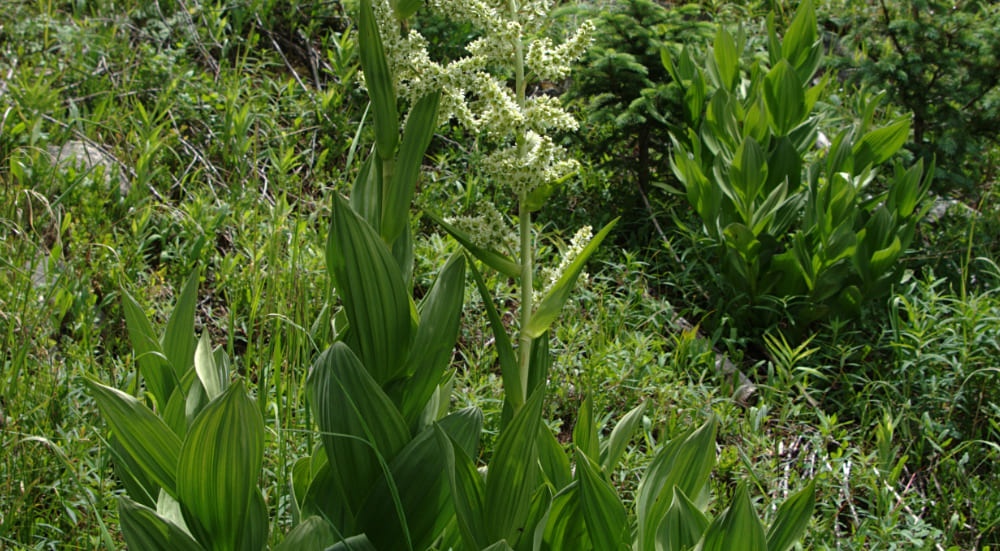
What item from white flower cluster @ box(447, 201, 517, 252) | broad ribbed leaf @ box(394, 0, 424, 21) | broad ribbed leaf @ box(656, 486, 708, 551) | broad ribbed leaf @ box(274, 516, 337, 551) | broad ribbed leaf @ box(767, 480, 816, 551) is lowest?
broad ribbed leaf @ box(767, 480, 816, 551)

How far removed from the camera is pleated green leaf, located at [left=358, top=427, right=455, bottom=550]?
4.89ft

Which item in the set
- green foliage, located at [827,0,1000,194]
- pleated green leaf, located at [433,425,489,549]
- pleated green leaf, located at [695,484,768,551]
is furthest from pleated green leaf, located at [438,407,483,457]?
green foliage, located at [827,0,1000,194]

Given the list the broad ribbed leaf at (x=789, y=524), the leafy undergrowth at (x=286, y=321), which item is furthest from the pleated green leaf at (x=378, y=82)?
the broad ribbed leaf at (x=789, y=524)

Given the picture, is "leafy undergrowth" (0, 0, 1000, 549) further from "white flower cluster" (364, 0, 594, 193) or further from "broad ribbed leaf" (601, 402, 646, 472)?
"white flower cluster" (364, 0, 594, 193)

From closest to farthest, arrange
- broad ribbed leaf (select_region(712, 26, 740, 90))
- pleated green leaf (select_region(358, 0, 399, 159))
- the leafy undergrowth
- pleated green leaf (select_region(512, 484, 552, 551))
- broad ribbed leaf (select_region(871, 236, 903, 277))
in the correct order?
pleated green leaf (select_region(358, 0, 399, 159)), pleated green leaf (select_region(512, 484, 552, 551)), the leafy undergrowth, broad ribbed leaf (select_region(871, 236, 903, 277)), broad ribbed leaf (select_region(712, 26, 740, 90))

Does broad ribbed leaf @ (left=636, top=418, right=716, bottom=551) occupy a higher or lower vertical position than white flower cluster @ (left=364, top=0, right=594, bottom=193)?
lower

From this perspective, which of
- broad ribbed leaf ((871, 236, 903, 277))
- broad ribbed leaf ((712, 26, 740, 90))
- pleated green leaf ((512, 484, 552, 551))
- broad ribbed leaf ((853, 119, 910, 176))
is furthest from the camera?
broad ribbed leaf ((712, 26, 740, 90))

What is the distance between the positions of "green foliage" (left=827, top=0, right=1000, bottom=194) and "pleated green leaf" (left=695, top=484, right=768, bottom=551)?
9.37 feet

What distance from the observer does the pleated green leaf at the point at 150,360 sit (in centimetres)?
167

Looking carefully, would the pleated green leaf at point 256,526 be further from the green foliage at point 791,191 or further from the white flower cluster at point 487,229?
the green foliage at point 791,191

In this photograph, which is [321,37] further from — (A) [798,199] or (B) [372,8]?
(B) [372,8]

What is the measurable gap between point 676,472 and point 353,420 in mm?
673

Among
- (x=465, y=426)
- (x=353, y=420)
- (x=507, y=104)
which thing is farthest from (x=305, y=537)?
(x=507, y=104)

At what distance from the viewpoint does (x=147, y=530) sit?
138 centimetres
